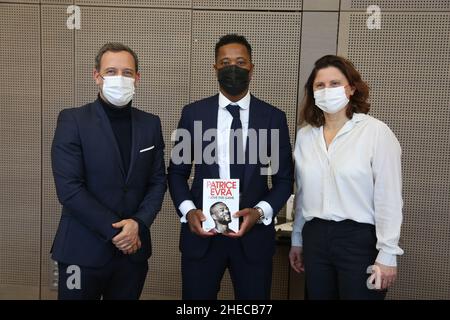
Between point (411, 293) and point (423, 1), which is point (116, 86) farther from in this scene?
point (411, 293)

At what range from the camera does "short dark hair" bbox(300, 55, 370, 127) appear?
2.25m

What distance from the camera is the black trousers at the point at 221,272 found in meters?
2.26

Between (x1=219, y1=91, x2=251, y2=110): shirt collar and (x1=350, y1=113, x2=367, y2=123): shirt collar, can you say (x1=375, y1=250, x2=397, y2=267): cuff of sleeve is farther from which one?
(x1=219, y1=91, x2=251, y2=110): shirt collar

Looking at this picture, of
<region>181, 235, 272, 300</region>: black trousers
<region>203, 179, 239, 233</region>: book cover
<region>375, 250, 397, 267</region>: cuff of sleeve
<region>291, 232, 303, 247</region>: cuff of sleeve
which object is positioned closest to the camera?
<region>375, 250, 397, 267</region>: cuff of sleeve

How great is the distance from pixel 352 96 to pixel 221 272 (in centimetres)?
115

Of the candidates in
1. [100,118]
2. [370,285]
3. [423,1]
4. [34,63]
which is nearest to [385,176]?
[370,285]

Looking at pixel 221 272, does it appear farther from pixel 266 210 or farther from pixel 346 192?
pixel 346 192

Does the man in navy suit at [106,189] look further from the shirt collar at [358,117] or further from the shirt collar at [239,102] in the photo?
the shirt collar at [358,117]

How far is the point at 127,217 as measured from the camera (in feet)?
7.19

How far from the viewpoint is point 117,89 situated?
7.11 feet

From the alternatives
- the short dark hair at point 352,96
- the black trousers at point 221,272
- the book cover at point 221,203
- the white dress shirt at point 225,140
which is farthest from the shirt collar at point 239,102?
the black trousers at point 221,272

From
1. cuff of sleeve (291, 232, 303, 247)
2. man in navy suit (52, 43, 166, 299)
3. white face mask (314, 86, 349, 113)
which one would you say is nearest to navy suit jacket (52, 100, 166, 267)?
man in navy suit (52, 43, 166, 299)

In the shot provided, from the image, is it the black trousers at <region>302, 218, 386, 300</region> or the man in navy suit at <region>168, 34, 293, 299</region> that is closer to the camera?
the black trousers at <region>302, 218, 386, 300</region>

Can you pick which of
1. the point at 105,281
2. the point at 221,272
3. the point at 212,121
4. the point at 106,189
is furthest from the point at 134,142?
the point at 221,272
